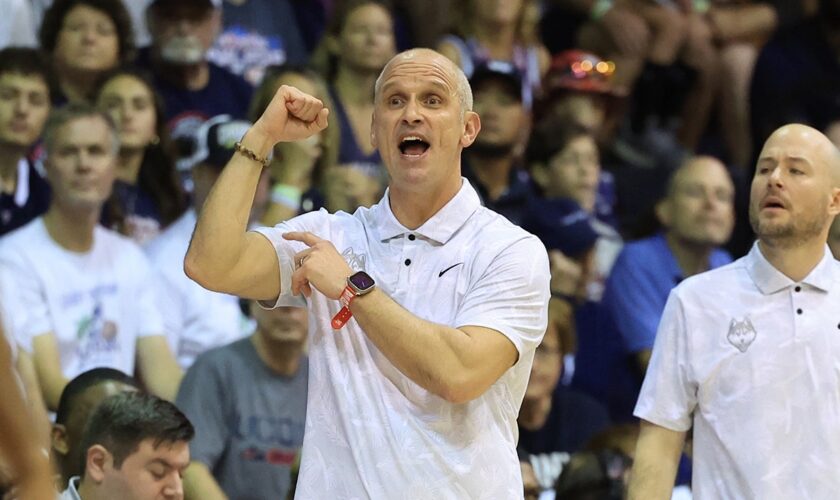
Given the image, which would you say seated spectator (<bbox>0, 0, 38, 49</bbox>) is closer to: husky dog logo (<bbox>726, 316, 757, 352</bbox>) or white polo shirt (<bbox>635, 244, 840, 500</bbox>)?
white polo shirt (<bbox>635, 244, 840, 500</bbox>)

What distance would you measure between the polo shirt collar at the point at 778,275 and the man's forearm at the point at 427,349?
4.77 ft

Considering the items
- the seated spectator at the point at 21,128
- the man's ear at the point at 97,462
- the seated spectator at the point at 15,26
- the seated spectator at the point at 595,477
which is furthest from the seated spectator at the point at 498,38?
the man's ear at the point at 97,462

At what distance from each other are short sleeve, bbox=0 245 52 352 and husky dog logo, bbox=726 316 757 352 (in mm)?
3172

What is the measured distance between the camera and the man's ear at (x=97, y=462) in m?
5.48

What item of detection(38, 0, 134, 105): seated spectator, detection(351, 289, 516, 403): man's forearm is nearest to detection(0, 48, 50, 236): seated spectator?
detection(38, 0, 134, 105): seated spectator

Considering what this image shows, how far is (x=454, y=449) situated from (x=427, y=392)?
0.56ft

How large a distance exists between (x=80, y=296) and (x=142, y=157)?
4.02 feet

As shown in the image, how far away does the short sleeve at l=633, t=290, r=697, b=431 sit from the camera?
5266 millimetres

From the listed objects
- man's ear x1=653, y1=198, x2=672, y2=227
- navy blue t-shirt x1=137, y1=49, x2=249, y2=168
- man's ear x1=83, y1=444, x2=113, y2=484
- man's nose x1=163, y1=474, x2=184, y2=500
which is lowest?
man's nose x1=163, y1=474, x2=184, y2=500

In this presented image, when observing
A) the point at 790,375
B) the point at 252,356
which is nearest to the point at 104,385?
the point at 252,356

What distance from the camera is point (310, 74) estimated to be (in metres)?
8.53

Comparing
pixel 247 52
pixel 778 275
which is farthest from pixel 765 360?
pixel 247 52

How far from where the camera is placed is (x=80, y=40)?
8.59 meters

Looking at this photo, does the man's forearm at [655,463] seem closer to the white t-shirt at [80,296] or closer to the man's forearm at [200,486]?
the man's forearm at [200,486]
